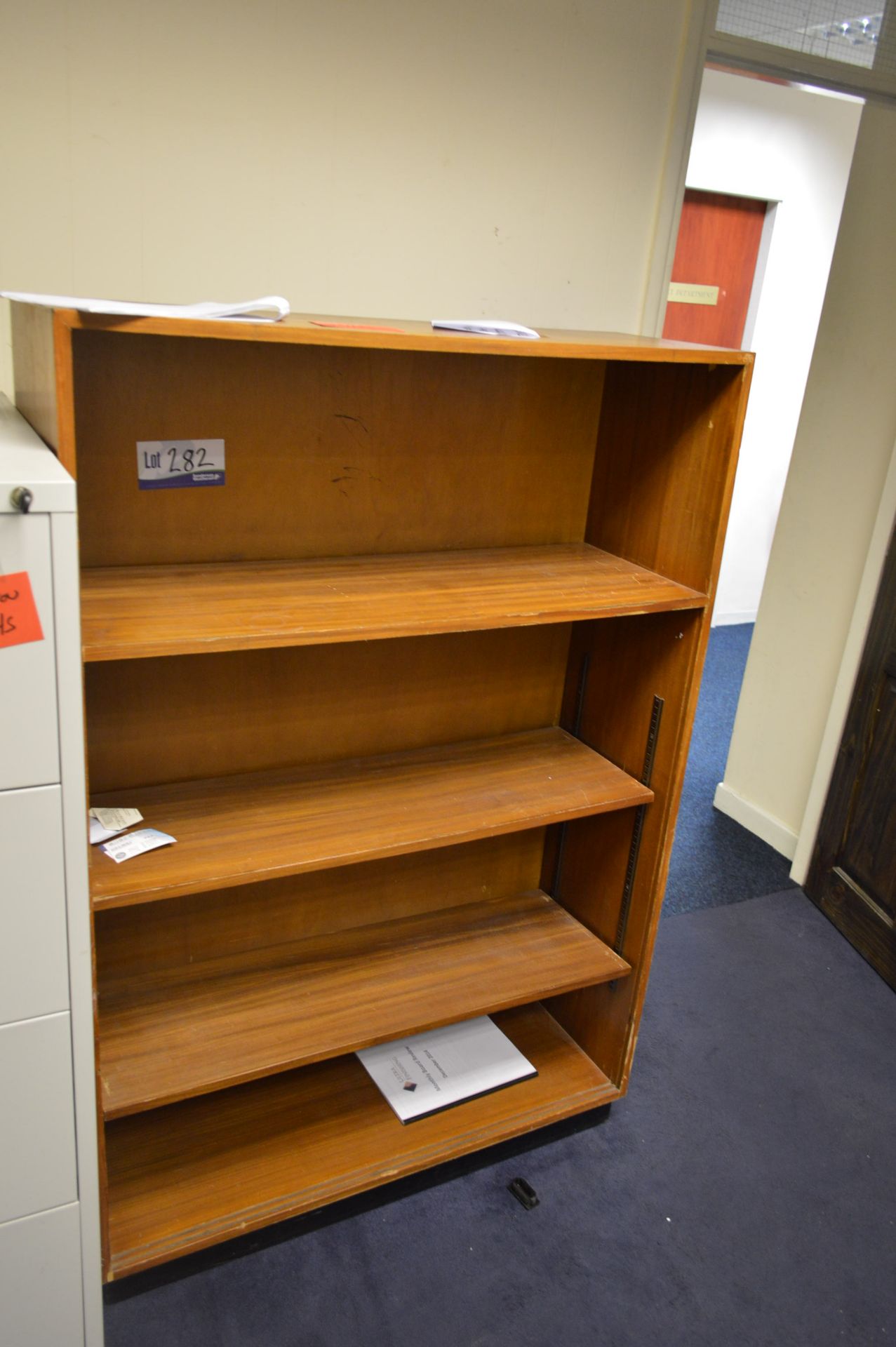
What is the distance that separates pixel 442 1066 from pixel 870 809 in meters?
1.41

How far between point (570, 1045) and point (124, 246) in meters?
1.77

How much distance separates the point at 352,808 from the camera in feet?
5.45

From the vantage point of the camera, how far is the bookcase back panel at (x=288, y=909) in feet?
5.60

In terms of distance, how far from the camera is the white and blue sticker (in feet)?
4.81

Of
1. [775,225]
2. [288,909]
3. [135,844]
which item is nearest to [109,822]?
[135,844]

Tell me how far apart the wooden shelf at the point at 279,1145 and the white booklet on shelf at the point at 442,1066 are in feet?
0.11

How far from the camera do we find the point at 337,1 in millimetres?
1619

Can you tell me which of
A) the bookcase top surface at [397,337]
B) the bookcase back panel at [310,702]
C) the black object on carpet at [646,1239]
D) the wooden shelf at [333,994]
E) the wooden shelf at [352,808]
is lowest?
the black object on carpet at [646,1239]

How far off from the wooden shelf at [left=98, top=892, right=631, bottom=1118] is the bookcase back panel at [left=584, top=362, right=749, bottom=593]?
0.78m

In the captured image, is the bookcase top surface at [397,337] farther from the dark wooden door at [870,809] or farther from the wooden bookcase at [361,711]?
the dark wooden door at [870,809]

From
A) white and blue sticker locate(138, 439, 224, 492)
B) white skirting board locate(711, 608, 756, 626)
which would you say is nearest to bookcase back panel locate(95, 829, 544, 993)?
white and blue sticker locate(138, 439, 224, 492)

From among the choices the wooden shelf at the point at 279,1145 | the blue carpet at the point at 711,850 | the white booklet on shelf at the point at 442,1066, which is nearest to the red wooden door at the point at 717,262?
the blue carpet at the point at 711,850

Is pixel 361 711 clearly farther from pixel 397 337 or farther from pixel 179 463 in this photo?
pixel 397 337

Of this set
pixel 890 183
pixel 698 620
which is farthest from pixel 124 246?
pixel 890 183
